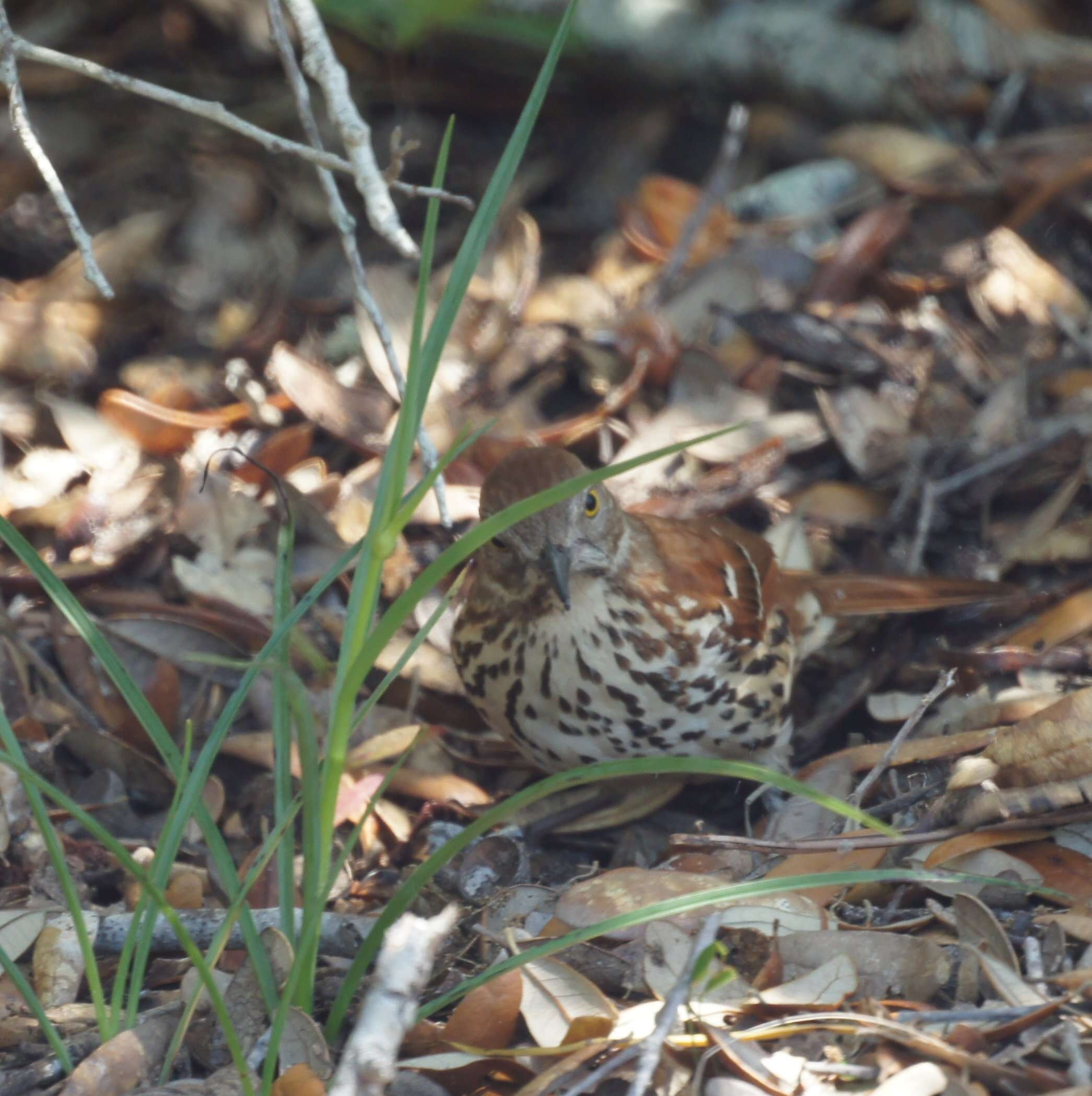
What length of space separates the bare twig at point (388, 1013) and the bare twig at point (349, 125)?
1.14 metres

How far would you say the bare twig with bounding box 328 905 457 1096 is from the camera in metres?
1.59

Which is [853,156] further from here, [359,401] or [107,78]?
[107,78]

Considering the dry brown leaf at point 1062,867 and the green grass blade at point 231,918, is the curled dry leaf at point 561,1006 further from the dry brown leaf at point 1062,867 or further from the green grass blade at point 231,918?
the dry brown leaf at point 1062,867

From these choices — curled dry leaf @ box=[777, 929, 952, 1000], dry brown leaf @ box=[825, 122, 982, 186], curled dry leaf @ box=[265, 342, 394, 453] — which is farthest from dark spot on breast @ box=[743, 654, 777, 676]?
dry brown leaf @ box=[825, 122, 982, 186]

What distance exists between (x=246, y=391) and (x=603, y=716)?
1.59 m

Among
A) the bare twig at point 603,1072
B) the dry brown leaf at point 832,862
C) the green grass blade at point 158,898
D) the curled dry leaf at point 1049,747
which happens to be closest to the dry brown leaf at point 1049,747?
the curled dry leaf at point 1049,747

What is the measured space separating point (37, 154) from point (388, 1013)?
1.44m

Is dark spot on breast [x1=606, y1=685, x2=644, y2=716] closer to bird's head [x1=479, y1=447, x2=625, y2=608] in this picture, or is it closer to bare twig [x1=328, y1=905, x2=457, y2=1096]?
bird's head [x1=479, y1=447, x2=625, y2=608]

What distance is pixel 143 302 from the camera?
4348 millimetres

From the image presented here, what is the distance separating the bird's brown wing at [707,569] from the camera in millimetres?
3211

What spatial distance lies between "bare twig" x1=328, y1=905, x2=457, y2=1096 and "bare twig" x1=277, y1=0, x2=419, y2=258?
114 centimetres

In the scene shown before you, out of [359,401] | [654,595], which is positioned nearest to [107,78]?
[654,595]

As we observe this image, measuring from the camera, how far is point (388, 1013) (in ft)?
5.21

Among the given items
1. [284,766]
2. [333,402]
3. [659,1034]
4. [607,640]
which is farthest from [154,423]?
[659,1034]
